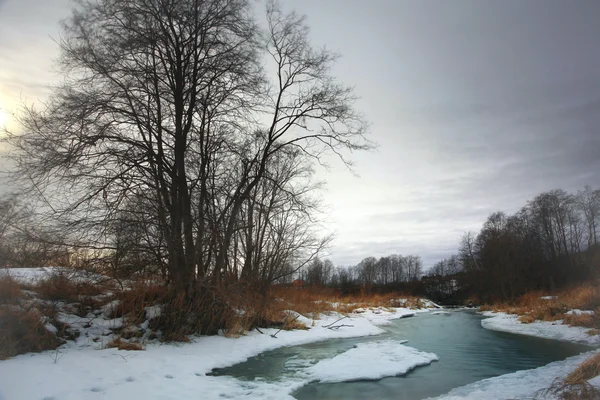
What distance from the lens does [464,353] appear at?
37.2ft

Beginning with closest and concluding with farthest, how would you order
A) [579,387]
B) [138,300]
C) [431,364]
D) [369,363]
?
1. [579,387]
2. [369,363]
3. [431,364]
4. [138,300]

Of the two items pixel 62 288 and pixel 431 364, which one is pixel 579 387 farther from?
pixel 62 288

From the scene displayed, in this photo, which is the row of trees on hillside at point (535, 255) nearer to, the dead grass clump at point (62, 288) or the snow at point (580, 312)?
the snow at point (580, 312)

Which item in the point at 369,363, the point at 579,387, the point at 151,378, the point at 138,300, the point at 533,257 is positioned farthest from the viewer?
the point at 533,257

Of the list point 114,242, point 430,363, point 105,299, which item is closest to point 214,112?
point 114,242

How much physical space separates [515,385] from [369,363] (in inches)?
140

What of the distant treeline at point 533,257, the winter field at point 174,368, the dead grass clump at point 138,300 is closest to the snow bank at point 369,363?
the winter field at point 174,368

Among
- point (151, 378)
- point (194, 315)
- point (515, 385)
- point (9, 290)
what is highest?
point (9, 290)

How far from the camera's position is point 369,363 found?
9484 millimetres

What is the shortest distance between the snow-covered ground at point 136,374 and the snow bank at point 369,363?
0.06 metres

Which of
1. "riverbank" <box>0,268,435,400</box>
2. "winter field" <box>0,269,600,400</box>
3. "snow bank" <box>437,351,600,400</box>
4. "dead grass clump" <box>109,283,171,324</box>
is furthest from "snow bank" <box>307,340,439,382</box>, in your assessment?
"dead grass clump" <box>109,283,171,324</box>

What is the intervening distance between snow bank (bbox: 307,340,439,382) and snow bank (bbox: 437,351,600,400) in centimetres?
197

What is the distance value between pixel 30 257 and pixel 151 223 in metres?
3.10

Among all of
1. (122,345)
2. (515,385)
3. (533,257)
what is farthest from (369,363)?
(533,257)
